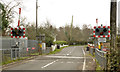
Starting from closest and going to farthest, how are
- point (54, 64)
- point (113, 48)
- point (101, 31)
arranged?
1. point (113, 48)
2. point (54, 64)
3. point (101, 31)

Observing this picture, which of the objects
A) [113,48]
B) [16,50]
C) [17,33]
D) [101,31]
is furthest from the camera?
[17,33]

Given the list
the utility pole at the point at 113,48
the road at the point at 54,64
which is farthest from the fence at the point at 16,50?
the utility pole at the point at 113,48

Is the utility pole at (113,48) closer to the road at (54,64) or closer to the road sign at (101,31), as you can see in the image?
the road at (54,64)

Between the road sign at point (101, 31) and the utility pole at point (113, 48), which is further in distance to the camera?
the road sign at point (101, 31)

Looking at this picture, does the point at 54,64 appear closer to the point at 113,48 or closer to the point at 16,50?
the point at 16,50

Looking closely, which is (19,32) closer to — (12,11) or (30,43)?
(12,11)

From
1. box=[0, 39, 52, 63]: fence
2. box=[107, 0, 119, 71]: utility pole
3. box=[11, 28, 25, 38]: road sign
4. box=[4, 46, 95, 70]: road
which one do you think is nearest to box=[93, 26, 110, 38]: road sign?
box=[4, 46, 95, 70]: road

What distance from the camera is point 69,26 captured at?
102 metres

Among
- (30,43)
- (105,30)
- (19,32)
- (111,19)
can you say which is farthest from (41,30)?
(111,19)

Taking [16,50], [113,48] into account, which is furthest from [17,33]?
[113,48]

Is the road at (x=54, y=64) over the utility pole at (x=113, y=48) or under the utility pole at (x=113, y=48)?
under

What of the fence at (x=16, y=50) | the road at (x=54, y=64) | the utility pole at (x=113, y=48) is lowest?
the road at (x=54, y=64)

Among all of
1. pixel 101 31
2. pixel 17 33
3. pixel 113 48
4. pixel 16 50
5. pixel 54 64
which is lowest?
pixel 54 64

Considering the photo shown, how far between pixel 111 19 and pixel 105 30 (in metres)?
8.61
